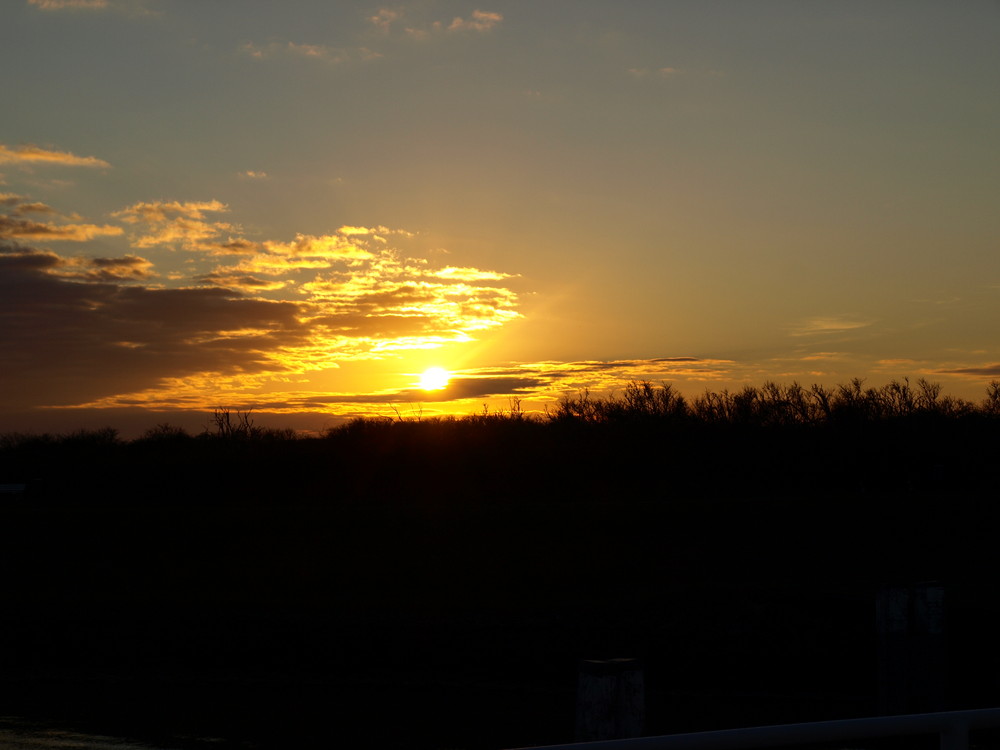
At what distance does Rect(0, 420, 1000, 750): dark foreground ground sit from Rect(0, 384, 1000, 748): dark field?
0.06 metres

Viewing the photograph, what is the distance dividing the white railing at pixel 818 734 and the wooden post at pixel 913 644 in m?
6.97

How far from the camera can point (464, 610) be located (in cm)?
1828

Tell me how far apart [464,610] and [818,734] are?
16.1 metres

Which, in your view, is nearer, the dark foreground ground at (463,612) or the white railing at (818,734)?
the white railing at (818,734)

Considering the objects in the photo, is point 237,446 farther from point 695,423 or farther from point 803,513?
point 803,513

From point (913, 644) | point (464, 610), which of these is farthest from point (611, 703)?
point (464, 610)

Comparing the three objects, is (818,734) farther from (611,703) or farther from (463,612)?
(463,612)

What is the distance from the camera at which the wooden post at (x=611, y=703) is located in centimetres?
515

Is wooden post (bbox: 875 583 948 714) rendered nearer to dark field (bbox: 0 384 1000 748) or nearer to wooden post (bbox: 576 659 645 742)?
dark field (bbox: 0 384 1000 748)

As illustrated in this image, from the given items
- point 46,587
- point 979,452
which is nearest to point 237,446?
point 46,587

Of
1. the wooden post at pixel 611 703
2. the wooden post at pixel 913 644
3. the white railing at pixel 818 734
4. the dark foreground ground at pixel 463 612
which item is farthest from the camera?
the dark foreground ground at pixel 463 612

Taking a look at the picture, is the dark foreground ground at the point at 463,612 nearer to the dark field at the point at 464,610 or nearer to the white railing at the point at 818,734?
the dark field at the point at 464,610

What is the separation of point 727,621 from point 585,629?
7.51 feet

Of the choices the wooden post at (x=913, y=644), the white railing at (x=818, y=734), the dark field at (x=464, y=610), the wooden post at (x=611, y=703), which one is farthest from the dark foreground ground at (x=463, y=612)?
the white railing at (x=818, y=734)
